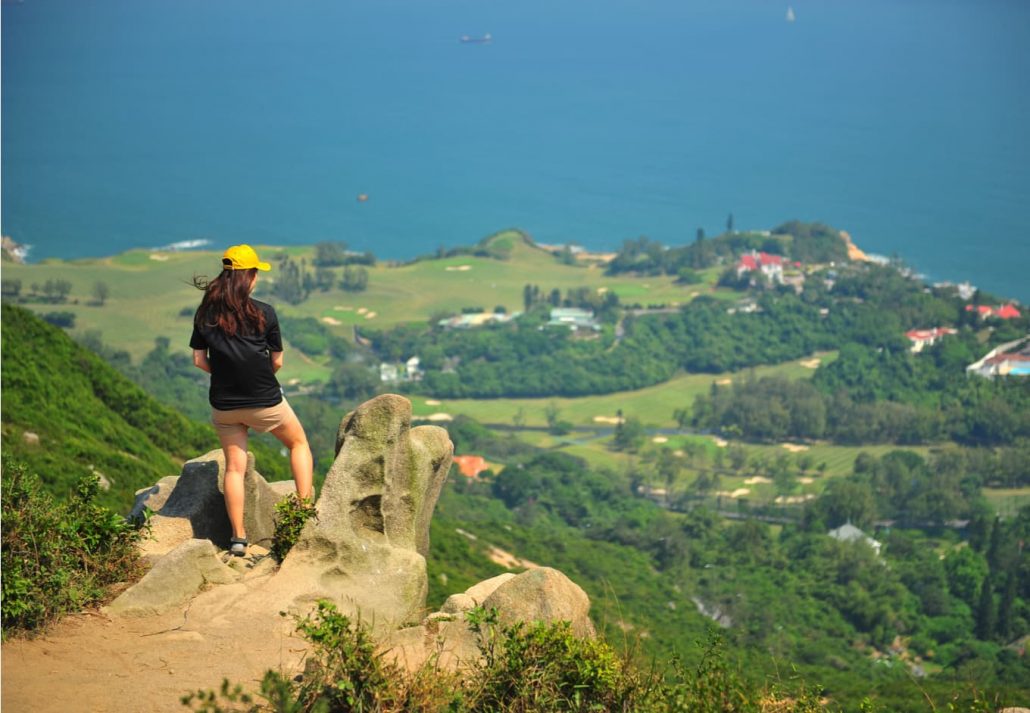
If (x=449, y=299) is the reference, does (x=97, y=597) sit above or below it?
below

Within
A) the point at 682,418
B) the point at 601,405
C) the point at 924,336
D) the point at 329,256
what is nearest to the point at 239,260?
the point at 682,418

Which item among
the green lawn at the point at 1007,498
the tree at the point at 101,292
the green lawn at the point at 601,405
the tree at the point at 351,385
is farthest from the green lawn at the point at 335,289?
the green lawn at the point at 1007,498

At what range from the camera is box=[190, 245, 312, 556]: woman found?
8.48 meters

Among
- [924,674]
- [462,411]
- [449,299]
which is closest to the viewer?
[924,674]

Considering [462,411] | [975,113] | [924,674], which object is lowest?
[924,674]

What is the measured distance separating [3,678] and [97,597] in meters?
0.99

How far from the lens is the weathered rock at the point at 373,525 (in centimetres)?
850

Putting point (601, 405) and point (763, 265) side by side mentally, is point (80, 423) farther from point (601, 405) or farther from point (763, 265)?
point (763, 265)

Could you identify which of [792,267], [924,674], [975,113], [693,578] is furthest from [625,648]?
[975,113]

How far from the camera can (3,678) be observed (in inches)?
289

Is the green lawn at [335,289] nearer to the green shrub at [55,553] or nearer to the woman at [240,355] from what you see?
the green shrub at [55,553]

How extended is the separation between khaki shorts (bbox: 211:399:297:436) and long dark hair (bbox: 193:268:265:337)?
0.52 metres

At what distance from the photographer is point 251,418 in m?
8.75

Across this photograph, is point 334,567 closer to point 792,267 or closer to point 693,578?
point 693,578
